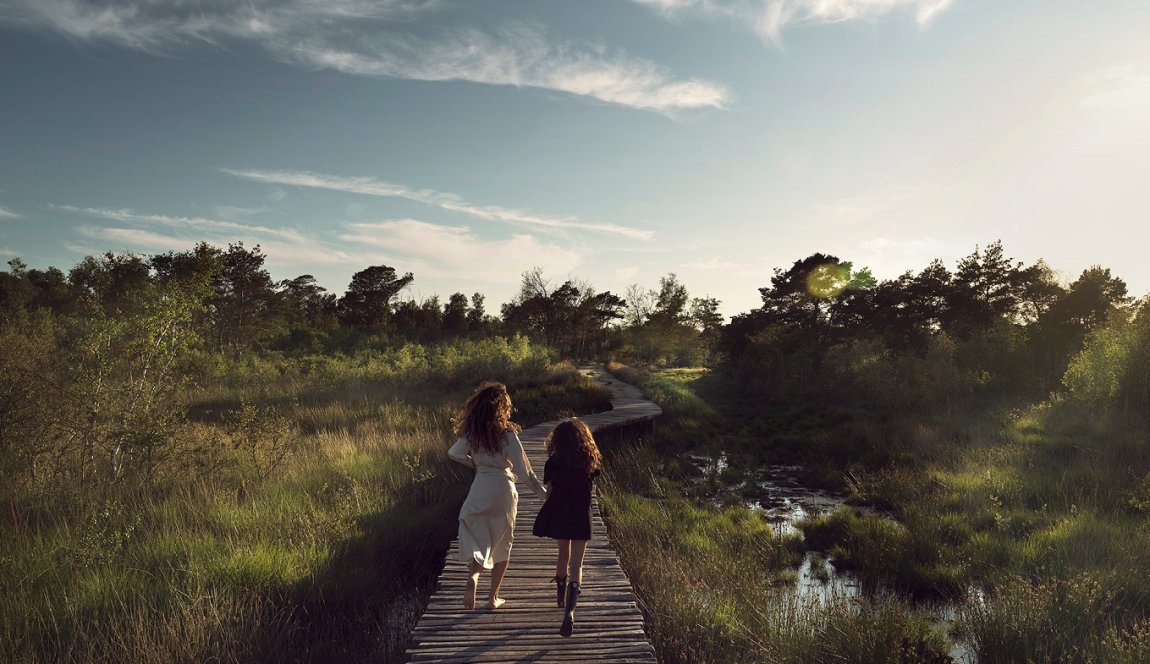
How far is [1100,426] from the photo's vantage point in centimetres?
1398

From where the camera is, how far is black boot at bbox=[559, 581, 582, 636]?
446 centimetres

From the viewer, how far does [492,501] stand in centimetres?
493

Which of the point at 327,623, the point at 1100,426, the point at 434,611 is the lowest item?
the point at 327,623

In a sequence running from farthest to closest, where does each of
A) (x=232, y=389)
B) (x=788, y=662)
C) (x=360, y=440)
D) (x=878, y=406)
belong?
(x=878, y=406)
(x=232, y=389)
(x=360, y=440)
(x=788, y=662)

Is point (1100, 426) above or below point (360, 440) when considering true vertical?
above

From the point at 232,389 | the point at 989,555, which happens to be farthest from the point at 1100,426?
the point at 232,389

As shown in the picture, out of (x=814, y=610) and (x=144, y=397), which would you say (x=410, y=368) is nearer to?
(x=144, y=397)

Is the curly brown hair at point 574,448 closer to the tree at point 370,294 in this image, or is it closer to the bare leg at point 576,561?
the bare leg at point 576,561

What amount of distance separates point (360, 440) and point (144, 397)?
15.0 ft

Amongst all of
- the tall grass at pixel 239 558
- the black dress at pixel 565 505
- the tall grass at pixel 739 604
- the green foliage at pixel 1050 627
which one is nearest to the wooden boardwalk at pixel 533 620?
the tall grass at pixel 739 604

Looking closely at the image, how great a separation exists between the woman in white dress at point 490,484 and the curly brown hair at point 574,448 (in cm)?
31

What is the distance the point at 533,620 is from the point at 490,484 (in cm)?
117

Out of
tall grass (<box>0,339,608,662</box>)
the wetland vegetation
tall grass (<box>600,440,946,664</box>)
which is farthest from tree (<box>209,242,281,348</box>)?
tall grass (<box>600,440,946,664</box>)

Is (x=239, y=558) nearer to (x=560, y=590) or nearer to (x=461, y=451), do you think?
(x=461, y=451)
